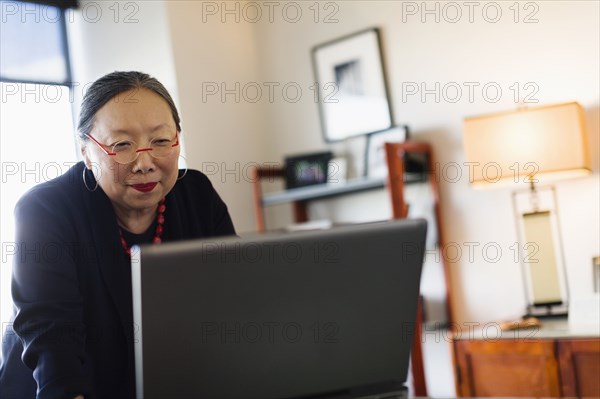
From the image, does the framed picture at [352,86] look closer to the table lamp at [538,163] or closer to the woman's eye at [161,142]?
the table lamp at [538,163]

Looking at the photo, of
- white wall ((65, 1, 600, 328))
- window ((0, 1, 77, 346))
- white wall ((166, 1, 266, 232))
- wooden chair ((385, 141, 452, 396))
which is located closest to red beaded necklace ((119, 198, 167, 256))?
wooden chair ((385, 141, 452, 396))

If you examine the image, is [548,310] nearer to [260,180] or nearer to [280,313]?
[260,180]

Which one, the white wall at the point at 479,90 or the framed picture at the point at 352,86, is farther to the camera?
the framed picture at the point at 352,86

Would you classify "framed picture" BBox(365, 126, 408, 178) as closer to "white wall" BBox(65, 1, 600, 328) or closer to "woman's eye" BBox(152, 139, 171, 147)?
"white wall" BBox(65, 1, 600, 328)

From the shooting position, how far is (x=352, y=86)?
401 cm

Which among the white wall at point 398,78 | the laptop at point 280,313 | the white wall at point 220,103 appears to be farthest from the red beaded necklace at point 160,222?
the white wall at point 220,103

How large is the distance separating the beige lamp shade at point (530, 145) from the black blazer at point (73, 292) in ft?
5.68

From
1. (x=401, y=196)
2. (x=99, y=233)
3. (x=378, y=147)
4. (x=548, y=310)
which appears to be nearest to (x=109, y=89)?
(x=99, y=233)

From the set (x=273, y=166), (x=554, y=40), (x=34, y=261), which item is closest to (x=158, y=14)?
(x=273, y=166)

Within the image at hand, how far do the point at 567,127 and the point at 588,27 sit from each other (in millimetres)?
515

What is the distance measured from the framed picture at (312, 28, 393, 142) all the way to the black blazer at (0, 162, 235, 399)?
2.42 metres

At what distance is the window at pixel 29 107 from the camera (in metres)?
3.50

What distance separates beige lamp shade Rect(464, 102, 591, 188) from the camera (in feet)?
9.68

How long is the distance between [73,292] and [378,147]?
2711 millimetres
